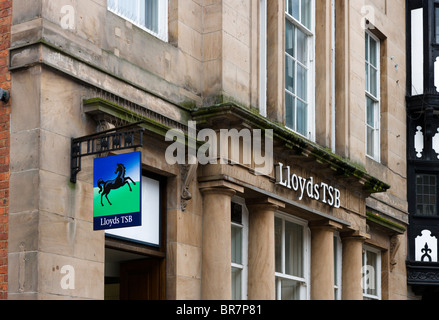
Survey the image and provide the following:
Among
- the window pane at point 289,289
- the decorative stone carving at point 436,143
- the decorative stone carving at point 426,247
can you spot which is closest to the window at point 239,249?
the window pane at point 289,289

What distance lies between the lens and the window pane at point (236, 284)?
14.5m

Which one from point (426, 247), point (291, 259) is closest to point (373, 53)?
point (426, 247)

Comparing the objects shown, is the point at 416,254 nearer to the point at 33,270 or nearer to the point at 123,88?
the point at 123,88

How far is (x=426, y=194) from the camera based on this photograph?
Result: 22.2m

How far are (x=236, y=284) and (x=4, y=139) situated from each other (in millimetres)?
5212

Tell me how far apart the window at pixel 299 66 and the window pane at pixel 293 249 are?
1711 millimetres

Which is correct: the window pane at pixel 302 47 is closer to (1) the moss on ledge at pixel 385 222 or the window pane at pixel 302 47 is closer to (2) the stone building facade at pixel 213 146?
(2) the stone building facade at pixel 213 146

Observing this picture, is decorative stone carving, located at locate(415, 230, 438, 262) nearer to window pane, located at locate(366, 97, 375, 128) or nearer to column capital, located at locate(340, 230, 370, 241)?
window pane, located at locate(366, 97, 375, 128)

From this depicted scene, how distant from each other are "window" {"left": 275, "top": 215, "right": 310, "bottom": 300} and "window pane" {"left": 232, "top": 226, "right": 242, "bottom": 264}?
4.28ft

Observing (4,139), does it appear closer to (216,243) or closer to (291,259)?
(216,243)

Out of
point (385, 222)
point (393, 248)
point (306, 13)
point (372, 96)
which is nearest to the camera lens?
point (306, 13)

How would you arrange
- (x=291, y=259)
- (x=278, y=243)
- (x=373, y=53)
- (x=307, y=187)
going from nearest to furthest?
(x=307, y=187) < (x=278, y=243) < (x=291, y=259) < (x=373, y=53)
